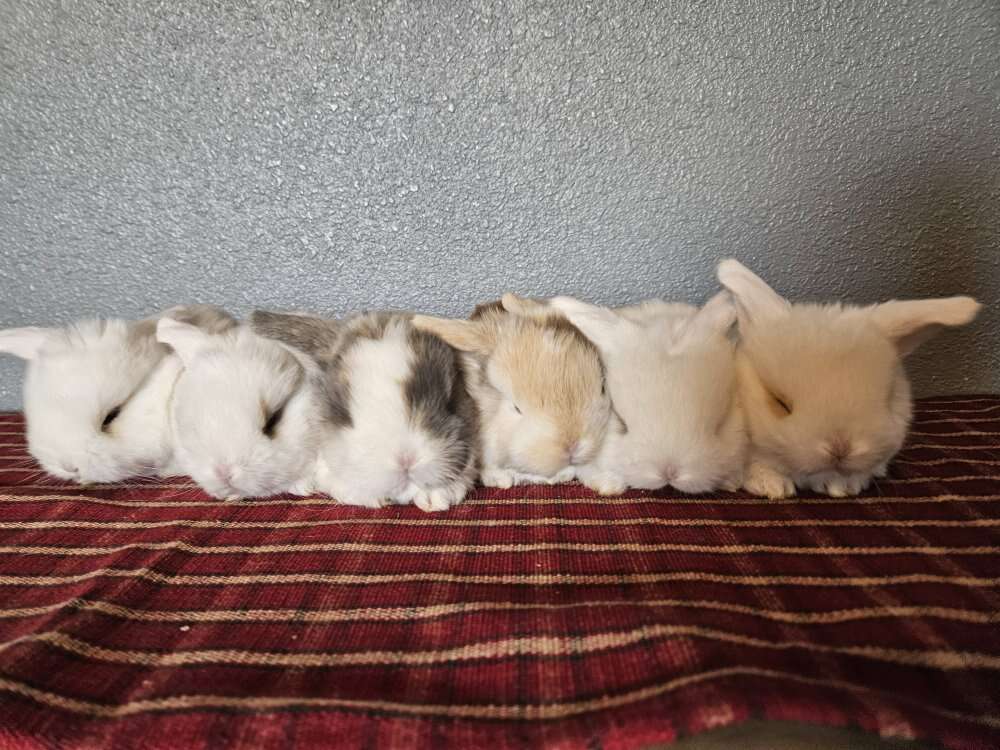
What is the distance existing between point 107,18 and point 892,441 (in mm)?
2321

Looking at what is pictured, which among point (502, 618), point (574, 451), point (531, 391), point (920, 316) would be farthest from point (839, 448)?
point (502, 618)

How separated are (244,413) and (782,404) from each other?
118 cm

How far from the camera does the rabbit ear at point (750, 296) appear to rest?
52.8 inches

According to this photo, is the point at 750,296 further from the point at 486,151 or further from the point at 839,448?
the point at 486,151

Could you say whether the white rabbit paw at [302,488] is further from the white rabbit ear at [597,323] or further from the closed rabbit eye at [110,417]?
the white rabbit ear at [597,323]

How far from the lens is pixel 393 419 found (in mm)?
1235

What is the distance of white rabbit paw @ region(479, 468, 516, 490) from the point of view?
141 centimetres

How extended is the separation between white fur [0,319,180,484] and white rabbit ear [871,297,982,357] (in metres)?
1.68

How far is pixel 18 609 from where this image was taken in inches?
39.9

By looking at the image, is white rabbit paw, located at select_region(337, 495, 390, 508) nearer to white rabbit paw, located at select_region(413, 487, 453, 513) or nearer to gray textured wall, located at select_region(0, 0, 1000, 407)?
white rabbit paw, located at select_region(413, 487, 453, 513)

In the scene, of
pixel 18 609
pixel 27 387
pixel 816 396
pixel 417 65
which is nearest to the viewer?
pixel 18 609

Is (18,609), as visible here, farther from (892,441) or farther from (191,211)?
(892,441)

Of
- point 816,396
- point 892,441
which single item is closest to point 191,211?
point 816,396

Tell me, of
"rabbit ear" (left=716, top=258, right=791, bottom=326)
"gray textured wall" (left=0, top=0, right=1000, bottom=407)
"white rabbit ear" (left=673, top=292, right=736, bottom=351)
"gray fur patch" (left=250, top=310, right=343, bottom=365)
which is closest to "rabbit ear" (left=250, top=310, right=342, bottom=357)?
"gray fur patch" (left=250, top=310, right=343, bottom=365)
